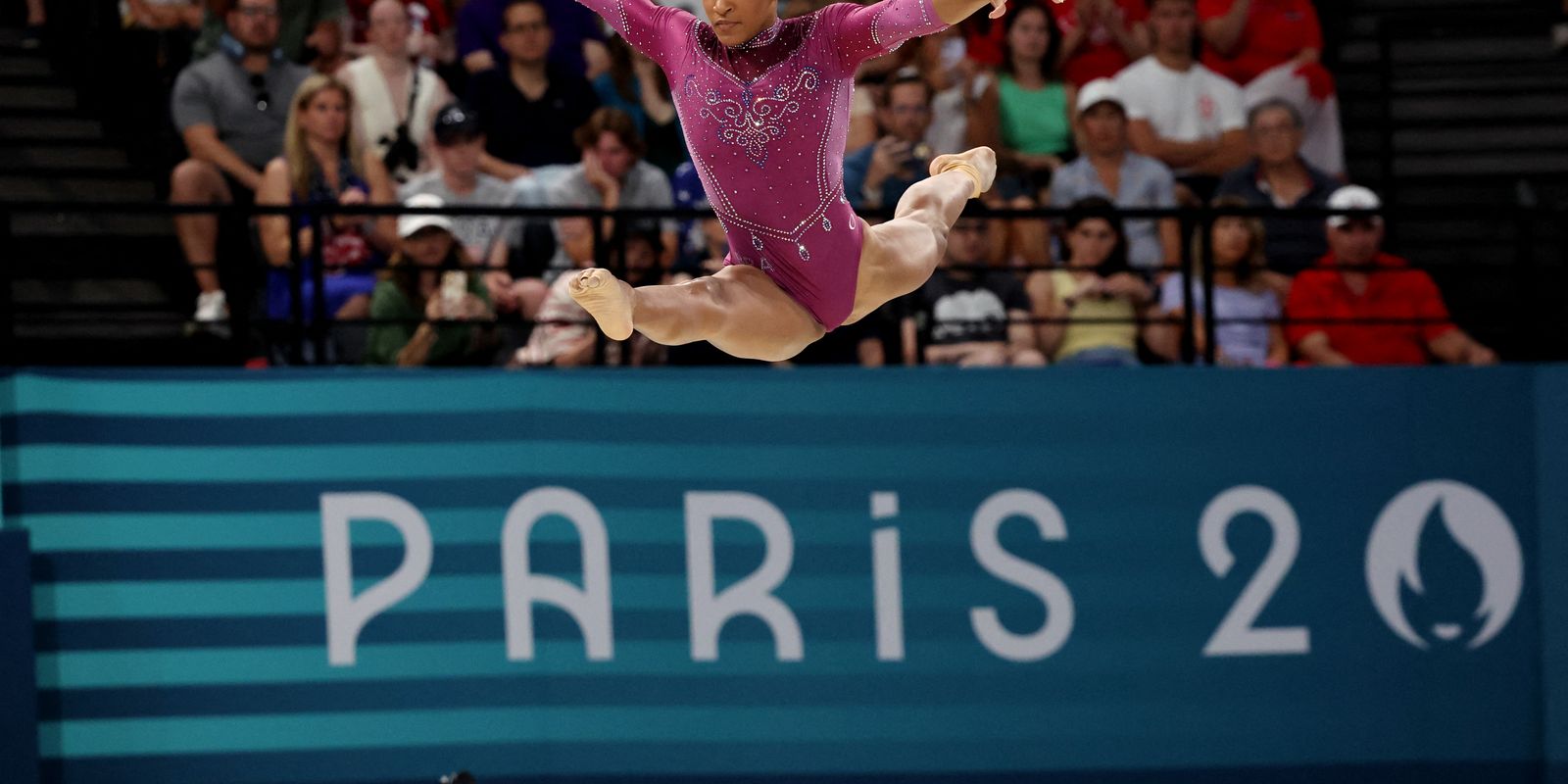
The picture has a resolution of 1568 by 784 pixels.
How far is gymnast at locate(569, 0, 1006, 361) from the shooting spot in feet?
17.4

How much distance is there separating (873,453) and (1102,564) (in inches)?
39.3

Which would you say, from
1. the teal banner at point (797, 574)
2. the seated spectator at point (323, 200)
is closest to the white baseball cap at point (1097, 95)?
the teal banner at point (797, 574)

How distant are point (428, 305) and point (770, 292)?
303 cm

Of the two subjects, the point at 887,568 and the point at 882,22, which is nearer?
the point at 882,22

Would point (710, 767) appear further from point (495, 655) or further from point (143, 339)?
point (143, 339)

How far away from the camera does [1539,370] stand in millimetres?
8414

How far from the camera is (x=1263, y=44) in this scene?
991cm

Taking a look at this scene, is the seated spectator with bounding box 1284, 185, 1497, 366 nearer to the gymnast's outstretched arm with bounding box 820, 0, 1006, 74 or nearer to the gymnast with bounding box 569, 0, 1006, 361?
the gymnast with bounding box 569, 0, 1006, 361

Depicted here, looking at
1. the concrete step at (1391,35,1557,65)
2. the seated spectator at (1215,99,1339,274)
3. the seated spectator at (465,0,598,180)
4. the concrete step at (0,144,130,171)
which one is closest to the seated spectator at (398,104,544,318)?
the seated spectator at (465,0,598,180)

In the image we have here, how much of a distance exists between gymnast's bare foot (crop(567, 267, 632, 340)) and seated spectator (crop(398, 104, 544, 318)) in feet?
11.0

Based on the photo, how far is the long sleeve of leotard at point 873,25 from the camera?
512 centimetres

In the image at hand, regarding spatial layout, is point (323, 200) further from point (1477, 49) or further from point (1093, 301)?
point (1477, 49)

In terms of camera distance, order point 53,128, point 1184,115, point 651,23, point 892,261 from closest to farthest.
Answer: point 651,23, point 892,261, point 53,128, point 1184,115

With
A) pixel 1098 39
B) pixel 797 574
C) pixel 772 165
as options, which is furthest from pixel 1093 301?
pixel 772 165
